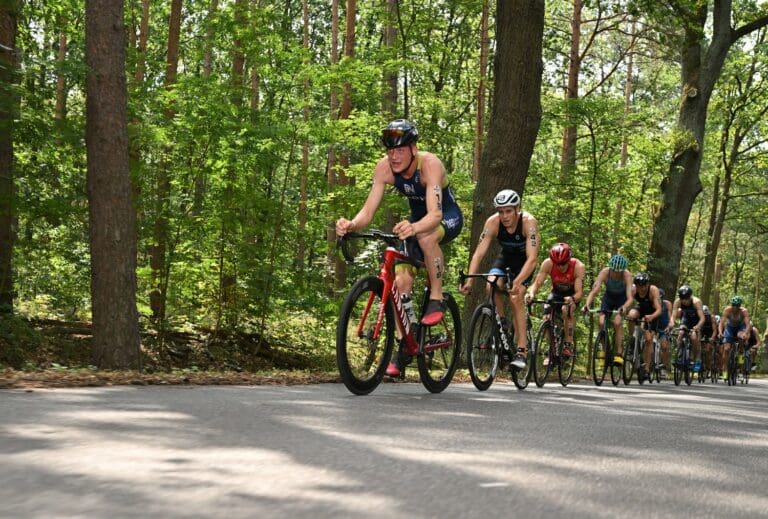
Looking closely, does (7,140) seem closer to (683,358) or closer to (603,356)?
(603,356)

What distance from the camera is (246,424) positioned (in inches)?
208

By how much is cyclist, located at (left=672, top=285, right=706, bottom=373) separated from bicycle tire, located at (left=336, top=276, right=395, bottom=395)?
13477 millimetres

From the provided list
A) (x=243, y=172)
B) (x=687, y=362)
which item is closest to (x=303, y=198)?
(x=243, y=172)

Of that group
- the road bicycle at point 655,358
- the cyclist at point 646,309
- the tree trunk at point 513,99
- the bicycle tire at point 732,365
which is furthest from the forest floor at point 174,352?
the bicycle tire at point 732,365

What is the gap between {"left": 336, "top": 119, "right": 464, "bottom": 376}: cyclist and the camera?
7777mm

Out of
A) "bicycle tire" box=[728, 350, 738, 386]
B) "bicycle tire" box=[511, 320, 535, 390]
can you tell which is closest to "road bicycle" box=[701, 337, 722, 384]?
"bicycle tire" box=[728, 350, 738, 386]

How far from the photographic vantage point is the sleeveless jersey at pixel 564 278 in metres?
13.2

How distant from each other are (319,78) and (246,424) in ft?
45.8

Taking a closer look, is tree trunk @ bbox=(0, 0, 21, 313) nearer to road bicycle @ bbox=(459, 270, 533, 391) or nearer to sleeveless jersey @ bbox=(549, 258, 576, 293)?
road bicycle @ bbox=(459, 270, 533, 391)

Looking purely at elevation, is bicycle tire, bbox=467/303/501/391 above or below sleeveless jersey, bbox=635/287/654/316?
below

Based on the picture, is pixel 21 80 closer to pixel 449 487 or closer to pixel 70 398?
pixel 70 398

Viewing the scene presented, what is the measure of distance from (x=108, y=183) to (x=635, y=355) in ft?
30.8

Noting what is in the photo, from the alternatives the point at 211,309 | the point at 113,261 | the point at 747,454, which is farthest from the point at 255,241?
the point at 747,454

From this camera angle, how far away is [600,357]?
50.5ft
